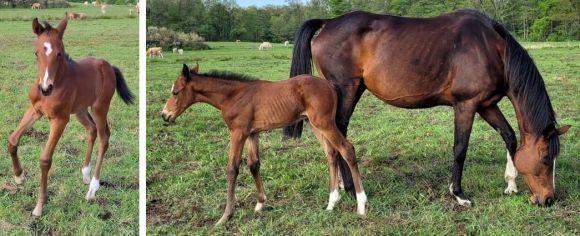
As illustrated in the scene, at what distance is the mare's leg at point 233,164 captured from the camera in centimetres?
395

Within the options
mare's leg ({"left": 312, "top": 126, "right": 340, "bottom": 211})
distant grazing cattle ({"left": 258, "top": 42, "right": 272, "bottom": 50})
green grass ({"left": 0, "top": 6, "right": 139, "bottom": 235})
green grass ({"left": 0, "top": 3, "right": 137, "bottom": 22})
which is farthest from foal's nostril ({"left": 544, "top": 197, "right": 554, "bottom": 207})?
distant grazing cattle ({"left": 258, "top": 42, "right": 272, "bottom": 50})

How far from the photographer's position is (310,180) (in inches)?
197

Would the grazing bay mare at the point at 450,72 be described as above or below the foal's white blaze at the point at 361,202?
above

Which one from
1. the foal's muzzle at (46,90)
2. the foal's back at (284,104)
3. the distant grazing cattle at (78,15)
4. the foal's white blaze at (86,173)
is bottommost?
the foal's white blaze at (86,173)

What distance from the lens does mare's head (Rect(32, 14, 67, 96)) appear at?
314 centimetres

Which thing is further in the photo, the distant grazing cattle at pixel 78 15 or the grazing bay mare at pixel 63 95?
the distant grazing cattle at pixel 78 15

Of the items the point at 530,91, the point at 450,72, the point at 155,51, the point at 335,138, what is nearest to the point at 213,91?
the point at 335,138

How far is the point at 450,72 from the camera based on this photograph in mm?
4383

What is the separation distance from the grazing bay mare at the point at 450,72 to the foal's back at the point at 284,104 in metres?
0.51

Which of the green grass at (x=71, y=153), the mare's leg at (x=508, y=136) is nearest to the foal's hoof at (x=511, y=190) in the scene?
the mare's leg at (x=508, y=136)

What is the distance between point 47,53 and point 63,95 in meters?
0.33

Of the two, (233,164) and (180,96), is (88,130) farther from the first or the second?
(233,164)

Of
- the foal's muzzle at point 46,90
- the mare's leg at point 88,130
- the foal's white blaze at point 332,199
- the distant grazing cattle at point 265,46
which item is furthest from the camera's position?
the distant grazing cattle at point 265,46

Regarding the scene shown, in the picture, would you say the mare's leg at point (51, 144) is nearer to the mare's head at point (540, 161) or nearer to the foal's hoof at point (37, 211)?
the foal's hoof at point (37, 211)
